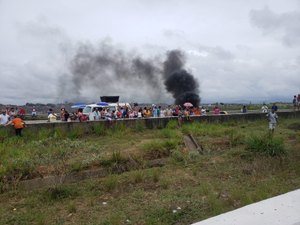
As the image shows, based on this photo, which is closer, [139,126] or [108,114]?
[139,126]

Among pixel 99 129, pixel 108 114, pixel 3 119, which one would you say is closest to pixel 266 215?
pixel 99 129

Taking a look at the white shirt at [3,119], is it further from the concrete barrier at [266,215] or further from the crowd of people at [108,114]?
the concrete barrier at [266,215]

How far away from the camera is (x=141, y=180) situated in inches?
353

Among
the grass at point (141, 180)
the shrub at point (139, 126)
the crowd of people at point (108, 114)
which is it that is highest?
the crowd of people at point (108, 114)

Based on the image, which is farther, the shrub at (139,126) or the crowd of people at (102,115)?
the shrub at (139,126)

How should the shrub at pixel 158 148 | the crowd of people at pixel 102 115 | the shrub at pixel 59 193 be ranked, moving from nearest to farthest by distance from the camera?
the shrub at pixel 59 193 < the shrub at pixel 158 148 < the crowd of people at pixel 102 115

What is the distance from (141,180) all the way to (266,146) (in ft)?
15.5

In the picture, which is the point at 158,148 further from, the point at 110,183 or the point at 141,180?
the point at 110,183

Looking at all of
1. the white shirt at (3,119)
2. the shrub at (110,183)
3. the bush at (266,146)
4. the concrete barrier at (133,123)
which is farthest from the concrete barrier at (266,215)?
the white shirt at (3,119)

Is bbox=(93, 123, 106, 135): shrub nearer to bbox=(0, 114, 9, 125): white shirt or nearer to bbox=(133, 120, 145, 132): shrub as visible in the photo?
bbox=(133, 120, 145, 132): shrub

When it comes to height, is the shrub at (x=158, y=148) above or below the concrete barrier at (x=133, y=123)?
below

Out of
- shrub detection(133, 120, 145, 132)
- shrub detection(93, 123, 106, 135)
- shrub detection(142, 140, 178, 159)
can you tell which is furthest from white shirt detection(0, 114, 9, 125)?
shrub detection(142, 140, 178, 159)

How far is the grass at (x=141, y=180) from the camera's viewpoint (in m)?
Answer: 6.65

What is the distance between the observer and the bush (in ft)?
37.1
